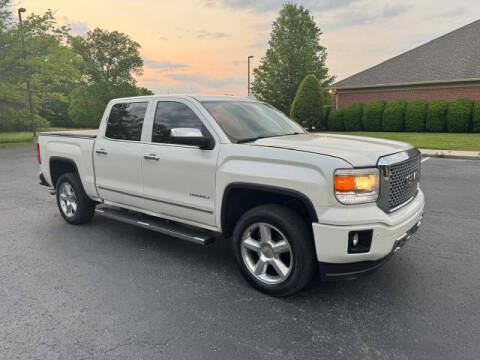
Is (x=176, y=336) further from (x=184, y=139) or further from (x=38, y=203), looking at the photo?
(x=38, y=203)

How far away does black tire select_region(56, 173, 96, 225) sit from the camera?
556 cm

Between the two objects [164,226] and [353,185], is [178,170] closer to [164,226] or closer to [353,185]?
[164,226]

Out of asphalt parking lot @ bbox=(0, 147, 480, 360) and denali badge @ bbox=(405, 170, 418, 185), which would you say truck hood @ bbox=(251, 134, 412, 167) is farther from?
asphalt parking lot @ bbox=(0, 147, 480, 360)

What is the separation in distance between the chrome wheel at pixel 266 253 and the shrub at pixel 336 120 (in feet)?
71.3

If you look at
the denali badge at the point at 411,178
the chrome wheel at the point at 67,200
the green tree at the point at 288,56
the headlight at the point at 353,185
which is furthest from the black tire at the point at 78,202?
the green tree at the point at 288,56

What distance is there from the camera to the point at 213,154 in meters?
3.75

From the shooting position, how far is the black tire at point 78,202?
556cm

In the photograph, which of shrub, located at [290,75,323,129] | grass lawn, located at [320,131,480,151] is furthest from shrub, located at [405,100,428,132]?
shrub, located at [290,75,323,129]

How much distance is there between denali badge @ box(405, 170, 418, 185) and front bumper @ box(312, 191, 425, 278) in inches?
21.2

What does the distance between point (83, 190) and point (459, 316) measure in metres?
4.94

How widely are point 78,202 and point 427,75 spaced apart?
2284 centimetres

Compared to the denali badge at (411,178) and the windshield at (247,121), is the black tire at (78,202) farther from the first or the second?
the denali badge at (411,178)

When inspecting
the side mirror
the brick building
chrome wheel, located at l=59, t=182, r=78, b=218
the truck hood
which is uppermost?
the brick building

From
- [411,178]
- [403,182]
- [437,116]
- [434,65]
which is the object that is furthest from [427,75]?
[403,182]
